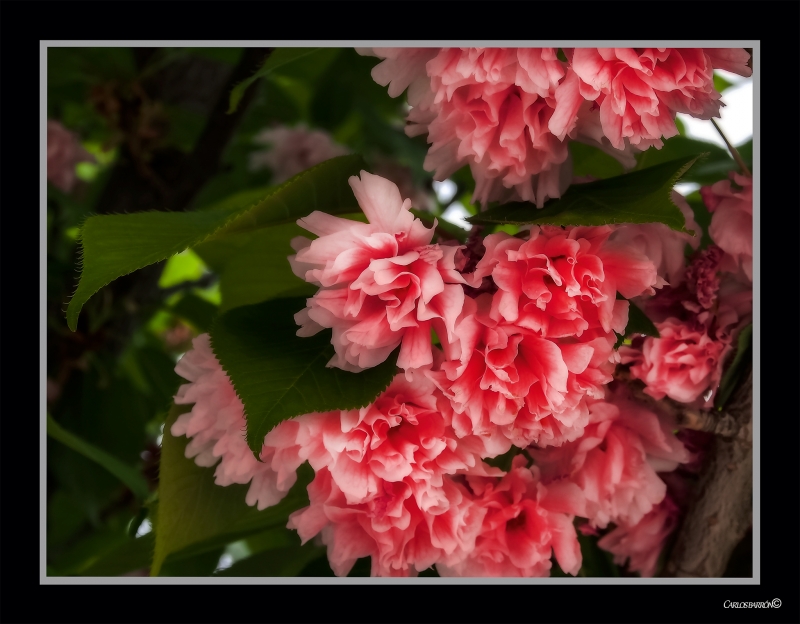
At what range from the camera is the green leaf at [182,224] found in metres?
0.34

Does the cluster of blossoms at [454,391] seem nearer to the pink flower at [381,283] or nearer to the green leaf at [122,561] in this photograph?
the pink flower at [381,283]

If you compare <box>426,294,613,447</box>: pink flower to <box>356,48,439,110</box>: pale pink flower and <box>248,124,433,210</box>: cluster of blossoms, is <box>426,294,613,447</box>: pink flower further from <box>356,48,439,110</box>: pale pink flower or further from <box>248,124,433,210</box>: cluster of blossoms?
<box>248,124,433,210</box>: cluster of blossoms

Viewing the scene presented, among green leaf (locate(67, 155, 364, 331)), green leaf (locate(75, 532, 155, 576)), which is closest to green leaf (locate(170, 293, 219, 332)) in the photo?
green leaf (locate(75, 532, 155, 576))

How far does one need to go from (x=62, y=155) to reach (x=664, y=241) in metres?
0.71

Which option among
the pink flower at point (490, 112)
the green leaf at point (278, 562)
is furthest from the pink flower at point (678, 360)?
the green leaf at point (278, 562)

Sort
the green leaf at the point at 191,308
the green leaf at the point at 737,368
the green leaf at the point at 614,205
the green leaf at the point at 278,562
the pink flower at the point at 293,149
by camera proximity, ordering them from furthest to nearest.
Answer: the pink flower at the point at 293,149
the green leaf at the point at 191,308
the green leaf at the point at 278,562
the green leaf at the point at 737,368
the green leaf at the point at 614,205

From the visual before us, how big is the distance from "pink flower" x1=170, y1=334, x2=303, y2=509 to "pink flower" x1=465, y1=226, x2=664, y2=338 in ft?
0.45

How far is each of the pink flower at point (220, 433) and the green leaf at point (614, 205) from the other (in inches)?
6.2

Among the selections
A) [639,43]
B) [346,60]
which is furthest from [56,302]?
[639,43]

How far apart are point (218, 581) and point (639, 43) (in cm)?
38

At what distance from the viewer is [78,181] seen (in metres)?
1.03

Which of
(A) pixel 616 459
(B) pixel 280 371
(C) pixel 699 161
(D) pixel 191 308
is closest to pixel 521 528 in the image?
(A) pixel 616 459

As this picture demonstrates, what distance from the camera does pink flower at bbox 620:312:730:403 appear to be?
42 centimetres

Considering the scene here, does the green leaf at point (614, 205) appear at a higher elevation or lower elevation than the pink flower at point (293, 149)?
lower
